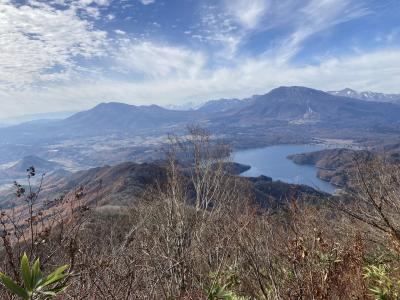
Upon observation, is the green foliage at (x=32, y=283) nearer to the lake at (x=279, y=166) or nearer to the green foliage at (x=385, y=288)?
the green foliage at (x=385, y=288)

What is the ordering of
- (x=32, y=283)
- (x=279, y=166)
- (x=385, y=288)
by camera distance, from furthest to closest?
1. (x=279, y=166)
2. (x=385, y=288)
3. (x=32, y=283)

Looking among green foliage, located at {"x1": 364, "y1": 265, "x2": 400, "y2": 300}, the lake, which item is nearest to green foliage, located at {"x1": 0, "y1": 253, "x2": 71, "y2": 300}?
green foliage, located at {"x1": 364, "y1": 265, "x2": 400, "y2": 300}

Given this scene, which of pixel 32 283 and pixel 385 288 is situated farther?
pixel 385 288

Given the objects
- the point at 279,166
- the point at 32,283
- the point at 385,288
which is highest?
the point at 32,283

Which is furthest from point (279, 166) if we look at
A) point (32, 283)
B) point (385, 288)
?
point (32, 283)

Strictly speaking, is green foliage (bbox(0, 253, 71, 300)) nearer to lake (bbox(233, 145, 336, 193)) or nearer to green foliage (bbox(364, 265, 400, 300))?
green foliage (bbox(364, 265, 400, 300))

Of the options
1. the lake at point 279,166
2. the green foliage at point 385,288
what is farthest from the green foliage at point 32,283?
the lake at point 279,166

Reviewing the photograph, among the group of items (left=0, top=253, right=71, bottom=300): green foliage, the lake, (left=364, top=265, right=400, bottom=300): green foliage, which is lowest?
the lake

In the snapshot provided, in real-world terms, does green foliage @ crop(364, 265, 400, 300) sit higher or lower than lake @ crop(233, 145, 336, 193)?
higher

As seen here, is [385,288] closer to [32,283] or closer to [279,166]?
[32,283]

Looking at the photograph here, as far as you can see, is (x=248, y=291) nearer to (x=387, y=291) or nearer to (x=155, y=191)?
(x=387, y=291)
